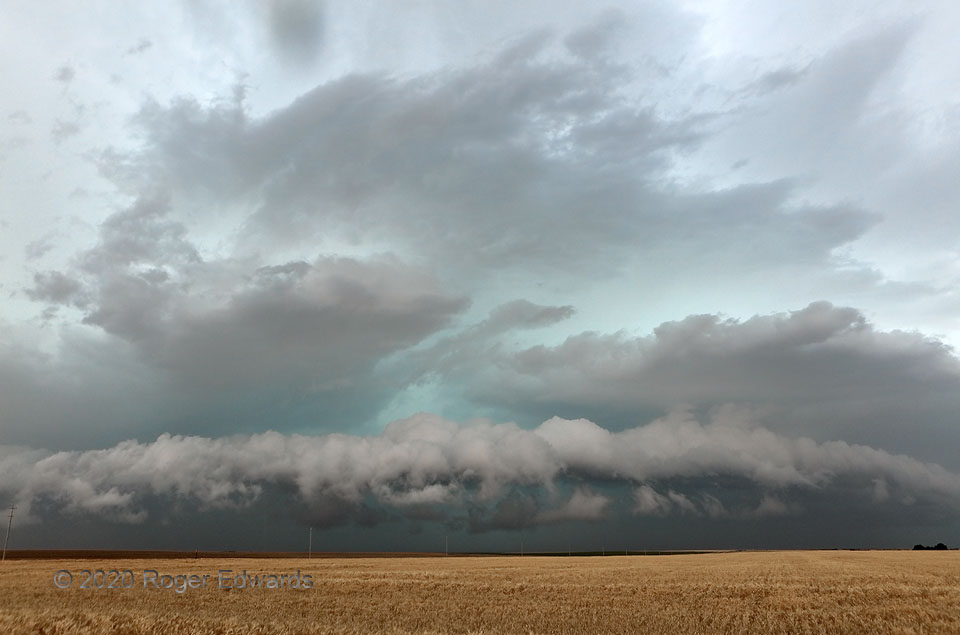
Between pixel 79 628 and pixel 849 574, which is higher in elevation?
pixel 79 628

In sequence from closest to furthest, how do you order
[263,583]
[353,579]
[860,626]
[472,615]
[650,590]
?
1. [860,626]
2. [472,615]
3. [650,590]
4. [263,583]
5. [353,579]

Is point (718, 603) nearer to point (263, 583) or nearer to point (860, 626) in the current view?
point (860, 626)

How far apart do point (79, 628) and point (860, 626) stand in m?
33.7

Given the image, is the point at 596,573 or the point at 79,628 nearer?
the point at 79,628

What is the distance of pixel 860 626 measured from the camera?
101 ft

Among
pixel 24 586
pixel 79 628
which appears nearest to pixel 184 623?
pixel 79 628

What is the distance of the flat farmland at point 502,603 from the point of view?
2623cm

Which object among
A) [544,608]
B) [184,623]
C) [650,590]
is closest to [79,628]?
[184,623]

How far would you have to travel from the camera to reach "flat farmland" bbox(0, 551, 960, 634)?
26231mm

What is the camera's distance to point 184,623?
20328 mm

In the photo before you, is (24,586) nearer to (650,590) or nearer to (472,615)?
(472,615)

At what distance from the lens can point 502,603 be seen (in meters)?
41.8

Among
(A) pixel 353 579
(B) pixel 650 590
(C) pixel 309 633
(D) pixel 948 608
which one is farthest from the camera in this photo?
(A) pixel 353 579

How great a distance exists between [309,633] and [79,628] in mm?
6468
